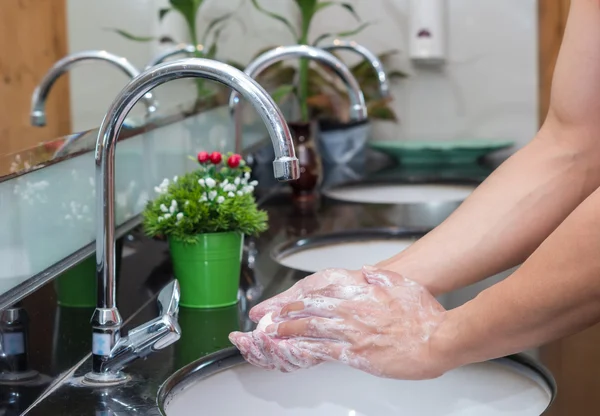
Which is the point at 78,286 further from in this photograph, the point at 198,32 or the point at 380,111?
the point at 380,111

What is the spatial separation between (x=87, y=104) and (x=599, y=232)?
89 cm

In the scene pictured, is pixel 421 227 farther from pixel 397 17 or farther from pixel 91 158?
pixel 397 17

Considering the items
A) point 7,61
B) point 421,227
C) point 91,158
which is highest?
point 7,61

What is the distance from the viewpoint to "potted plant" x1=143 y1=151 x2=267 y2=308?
4.31ft

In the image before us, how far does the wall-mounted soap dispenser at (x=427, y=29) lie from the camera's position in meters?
2.82

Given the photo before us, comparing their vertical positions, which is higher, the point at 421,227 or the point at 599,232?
the point at 599,232

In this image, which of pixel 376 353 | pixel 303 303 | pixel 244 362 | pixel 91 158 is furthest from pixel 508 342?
pixel 91 158

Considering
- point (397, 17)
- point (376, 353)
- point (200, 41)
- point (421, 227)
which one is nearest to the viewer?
point (376, 353)

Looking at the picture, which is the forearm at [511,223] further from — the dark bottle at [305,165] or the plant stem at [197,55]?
the dark bottle at [305,165]

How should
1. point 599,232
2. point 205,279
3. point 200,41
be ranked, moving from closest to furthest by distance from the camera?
point 599,232 < point 205,279 < point 200,41

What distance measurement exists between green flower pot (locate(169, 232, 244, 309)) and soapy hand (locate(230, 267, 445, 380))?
208mm

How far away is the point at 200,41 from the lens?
90.6 inches

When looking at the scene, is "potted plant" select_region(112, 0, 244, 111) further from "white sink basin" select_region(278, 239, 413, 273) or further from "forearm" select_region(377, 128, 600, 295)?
"forearm" select_region(377, 128, 600, 295)

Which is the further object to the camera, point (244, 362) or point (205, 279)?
point (205, 279)
